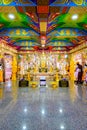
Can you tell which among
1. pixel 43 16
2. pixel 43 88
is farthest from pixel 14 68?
pixel 43 16

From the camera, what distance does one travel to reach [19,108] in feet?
17.3

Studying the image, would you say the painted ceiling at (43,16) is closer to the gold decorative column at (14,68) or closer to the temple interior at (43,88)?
the temple interior at (43,88)

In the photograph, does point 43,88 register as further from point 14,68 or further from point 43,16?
point 14,68

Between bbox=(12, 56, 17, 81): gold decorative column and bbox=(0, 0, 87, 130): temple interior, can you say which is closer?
bbox=(0, 0, 87, 130): temple interior

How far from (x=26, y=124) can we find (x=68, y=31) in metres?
8.12

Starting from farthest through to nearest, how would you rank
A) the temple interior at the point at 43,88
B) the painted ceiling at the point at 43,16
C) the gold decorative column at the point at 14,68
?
the gold decorative column at the point at 14,68 → the painted ceiling at the point at 43,16 → the temple interior at the point at 43,88

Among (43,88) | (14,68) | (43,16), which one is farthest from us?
(14,68)

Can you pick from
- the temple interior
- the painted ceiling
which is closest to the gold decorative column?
the temple interior

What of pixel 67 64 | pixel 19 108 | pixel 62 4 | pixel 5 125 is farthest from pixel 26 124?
pixel 67 64

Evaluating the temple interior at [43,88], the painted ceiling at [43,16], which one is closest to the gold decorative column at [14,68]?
the temple interior at [43,88]

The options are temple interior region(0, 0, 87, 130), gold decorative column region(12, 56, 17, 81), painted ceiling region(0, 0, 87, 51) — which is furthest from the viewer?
gold decorative column region(12, 56, 17, 81)

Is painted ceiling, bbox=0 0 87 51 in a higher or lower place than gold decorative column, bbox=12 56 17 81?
higher

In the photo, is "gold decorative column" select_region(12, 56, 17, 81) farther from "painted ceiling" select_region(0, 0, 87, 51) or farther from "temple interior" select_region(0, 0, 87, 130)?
"painted ceiling" select_region(0, 0, 87, 51)

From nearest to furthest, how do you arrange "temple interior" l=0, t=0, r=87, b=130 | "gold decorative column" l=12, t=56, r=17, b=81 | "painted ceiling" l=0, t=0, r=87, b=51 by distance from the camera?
"temple interior" l=0, t=0, r=87, b=130, "painted ceiling" l=0, t=0, r=87, b=51, "gold decorative column" l=12, t=56, r=17, b=81
